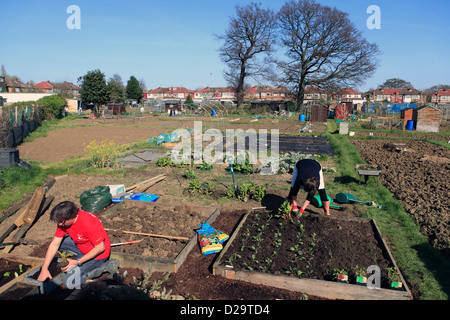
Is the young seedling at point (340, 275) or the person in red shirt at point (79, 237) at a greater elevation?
the person in red shirt at point (79, 237)

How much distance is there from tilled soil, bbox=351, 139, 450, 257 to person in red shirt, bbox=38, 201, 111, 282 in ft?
16.9

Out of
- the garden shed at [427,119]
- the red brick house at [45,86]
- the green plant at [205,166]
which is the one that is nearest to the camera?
the green plant at [205,166]

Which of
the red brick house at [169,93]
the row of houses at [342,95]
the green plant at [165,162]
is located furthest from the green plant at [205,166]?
the red brick house at [169,93]

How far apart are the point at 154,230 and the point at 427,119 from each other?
23764mm

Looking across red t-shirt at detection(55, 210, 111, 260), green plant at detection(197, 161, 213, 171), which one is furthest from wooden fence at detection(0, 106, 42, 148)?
red t-shirt at detection(55, 210, 111, 260)

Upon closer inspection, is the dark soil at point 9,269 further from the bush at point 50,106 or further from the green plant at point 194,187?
the bush at point 50,106

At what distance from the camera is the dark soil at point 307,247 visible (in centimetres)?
421

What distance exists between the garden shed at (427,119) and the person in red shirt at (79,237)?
979 inches

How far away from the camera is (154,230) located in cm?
541

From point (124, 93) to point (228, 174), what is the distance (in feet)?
187

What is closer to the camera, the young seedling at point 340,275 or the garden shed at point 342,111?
the young seedling at point 340,275
